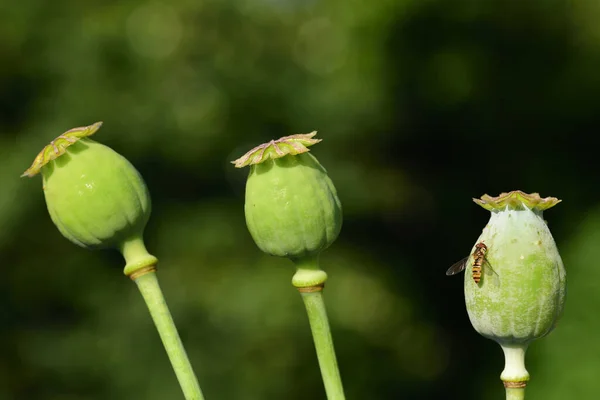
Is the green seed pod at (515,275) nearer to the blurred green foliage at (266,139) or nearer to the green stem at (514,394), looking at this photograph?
the green stem at (514,394)

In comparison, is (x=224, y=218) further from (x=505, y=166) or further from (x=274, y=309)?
(x=505, y=166)

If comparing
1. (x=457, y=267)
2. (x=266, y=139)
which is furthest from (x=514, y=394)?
(x=266, y=139)

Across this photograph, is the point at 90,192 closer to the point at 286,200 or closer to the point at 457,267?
the point at 286,200

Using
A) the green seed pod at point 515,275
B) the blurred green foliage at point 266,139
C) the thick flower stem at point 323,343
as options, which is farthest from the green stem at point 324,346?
the blurred green foliage at point 266,139

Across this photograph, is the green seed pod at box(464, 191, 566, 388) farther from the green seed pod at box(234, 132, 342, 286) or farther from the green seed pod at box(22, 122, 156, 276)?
the green seed pod at box(22, 122, 156, 276)

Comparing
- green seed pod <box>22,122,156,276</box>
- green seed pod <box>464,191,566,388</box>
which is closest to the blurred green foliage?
green seed pod <box>22,122,156,276</box>

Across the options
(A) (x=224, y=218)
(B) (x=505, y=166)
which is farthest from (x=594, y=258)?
(A) (x=224, y=218)
